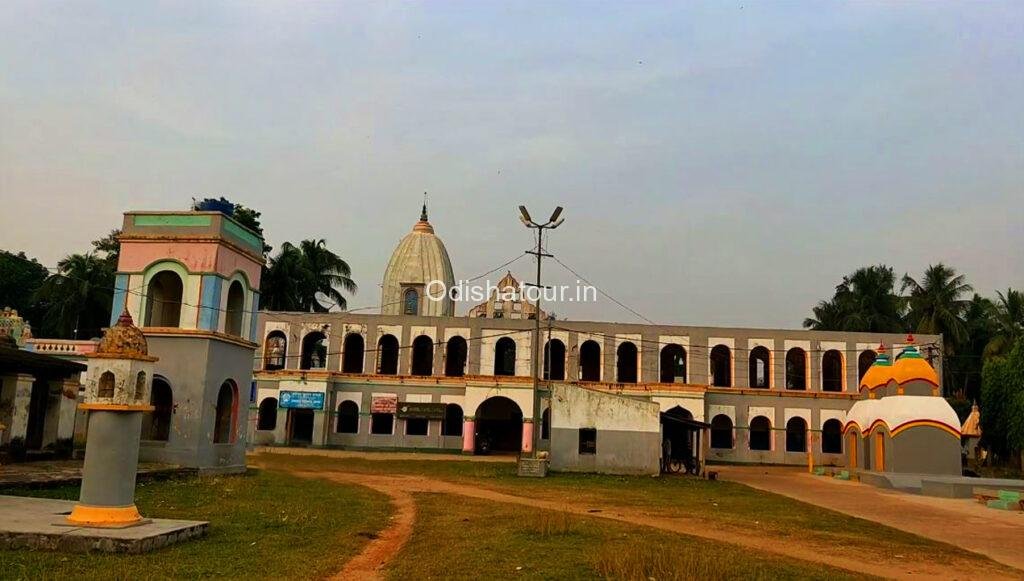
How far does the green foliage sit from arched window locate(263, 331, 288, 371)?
3600 cm

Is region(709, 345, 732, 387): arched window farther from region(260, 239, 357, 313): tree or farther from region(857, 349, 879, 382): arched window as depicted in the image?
region(260, 239, 357, 313): tree

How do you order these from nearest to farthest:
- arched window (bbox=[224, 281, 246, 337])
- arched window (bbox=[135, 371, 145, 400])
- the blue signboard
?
arched window (bbox=[135, 371, 145, 400])
arched window (bbox=[224, 281, 246, 337])
the blue signboard

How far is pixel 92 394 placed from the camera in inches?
456

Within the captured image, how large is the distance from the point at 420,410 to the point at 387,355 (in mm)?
4239

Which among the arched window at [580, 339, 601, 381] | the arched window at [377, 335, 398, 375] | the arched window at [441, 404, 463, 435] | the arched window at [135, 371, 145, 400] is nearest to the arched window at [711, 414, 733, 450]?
the arched window at [580, 339, 601, 381]

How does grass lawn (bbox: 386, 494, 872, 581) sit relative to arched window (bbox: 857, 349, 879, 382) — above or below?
below

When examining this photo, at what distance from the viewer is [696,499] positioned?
20.7 metres

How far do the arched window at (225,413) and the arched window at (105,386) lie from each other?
11486mm

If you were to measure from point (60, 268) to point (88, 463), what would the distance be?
46.4 meters

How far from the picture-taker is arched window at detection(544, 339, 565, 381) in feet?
144

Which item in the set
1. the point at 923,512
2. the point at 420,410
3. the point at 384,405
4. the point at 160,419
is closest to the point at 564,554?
the point at 923,512

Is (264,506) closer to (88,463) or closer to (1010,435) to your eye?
(88,463)

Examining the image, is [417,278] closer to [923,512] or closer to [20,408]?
[20,408]

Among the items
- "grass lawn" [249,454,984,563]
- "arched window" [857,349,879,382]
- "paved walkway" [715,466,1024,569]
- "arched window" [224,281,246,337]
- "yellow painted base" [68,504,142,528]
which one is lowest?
"paved walkway" [715,466,1024,569]
